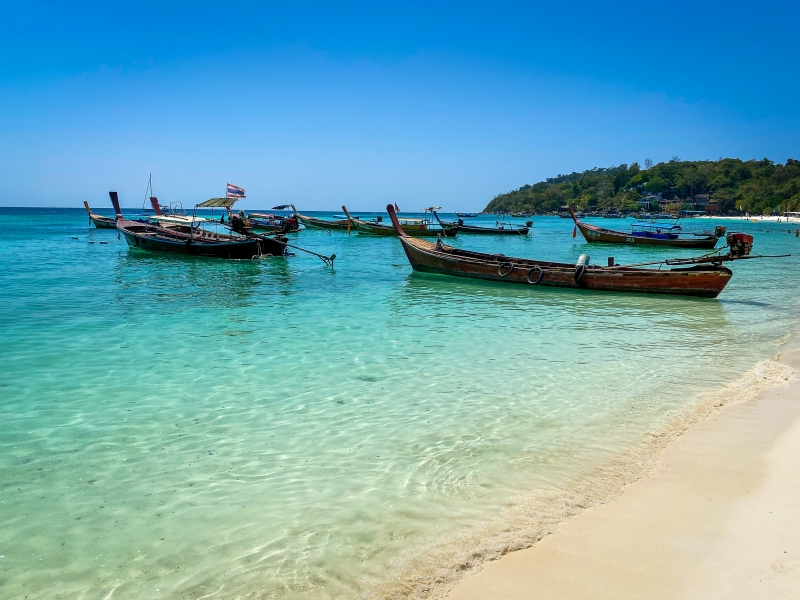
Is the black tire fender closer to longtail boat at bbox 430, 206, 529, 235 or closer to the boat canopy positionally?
the boat canopy

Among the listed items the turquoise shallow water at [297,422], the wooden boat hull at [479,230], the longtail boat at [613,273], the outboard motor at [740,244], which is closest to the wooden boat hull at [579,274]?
the longtail boat at [613,273]

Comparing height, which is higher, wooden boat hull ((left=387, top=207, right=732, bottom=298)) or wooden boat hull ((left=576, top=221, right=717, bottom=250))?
wooden boat hull ((left=576, top=221, right=717, bottom=250))

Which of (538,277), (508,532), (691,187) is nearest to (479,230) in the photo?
(538,277)

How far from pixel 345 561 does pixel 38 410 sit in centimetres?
466

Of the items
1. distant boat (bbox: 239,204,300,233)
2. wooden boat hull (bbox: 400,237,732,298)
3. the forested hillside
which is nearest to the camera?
wooden boat hull (bbox: 400,237,732,298)

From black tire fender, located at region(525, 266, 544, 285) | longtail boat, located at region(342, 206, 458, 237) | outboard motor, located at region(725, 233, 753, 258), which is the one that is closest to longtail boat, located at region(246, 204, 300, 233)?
longtail boat, located at region(342, 206, 458, 237)

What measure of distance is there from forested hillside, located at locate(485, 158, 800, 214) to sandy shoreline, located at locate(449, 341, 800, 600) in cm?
12369

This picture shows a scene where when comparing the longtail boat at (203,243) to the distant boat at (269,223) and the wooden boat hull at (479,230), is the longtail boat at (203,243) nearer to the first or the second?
the distant boat at (269,223)

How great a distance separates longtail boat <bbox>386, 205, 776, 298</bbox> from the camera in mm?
14586

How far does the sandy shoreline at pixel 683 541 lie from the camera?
9.93 ft

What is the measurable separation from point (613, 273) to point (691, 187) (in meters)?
154

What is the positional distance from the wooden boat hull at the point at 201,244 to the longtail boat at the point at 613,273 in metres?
9.07

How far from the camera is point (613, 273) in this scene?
15555 mm

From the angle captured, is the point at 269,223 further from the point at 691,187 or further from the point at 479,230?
the point at 691,187
